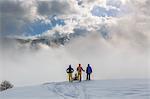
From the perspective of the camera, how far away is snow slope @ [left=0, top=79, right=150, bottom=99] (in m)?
27.3

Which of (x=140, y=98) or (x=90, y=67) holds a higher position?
(x=90, y=67)

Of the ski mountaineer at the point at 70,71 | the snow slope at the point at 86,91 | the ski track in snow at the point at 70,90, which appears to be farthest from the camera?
the ski mountaineer at the point at 70,71

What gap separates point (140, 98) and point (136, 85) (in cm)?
614

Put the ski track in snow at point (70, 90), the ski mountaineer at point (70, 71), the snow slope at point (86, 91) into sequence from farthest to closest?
the ski mountaineer at point (70, 71)
the snow slope at point (86, 91)
the ski track in snow at point (70, 90)

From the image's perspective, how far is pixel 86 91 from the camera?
95.4ft

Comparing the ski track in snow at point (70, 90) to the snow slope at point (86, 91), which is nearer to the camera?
the ski track in snow at point (70, 90)

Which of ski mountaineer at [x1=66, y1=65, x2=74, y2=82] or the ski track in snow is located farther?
ski mountaineer at [x1=66, y1=65, x2=74, y2=82]

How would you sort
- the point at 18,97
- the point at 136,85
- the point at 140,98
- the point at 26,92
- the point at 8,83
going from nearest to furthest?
1. the point at 140,98
2. the point at 18,97
3. the point at 26,92
4. the point at 136,85
5. the point at 8,83

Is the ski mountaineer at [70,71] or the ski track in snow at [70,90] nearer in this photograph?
the ski track in snow at [70,90]

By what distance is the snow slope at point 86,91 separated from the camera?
2729 cm

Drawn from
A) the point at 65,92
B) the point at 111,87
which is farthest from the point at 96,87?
the point at 65,92

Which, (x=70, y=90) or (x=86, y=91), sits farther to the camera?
(x=70, y=90)

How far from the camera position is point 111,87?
103 ft

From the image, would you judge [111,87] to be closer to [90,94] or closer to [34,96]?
[90,94]
